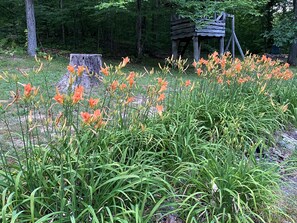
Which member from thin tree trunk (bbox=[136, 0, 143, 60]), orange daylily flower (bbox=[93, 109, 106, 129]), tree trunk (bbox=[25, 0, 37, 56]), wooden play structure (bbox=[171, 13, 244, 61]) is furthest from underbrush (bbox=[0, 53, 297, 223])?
tree trunk (bbox=[25, 0, 37, 56])

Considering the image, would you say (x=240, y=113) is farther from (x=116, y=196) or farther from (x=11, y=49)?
(x=11, y=49)

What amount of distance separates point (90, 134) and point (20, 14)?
11.0 meters

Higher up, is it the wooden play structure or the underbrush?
the wooden play structure

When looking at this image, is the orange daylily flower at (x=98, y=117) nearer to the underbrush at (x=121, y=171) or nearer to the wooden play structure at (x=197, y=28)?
the underbrush at (x=121, y=171)

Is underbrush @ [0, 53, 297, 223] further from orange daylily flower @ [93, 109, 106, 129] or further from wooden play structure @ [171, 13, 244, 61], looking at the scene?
wooden play structure @ [171, 13, 244, 61]

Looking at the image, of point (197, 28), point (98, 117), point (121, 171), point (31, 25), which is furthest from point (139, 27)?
point (98, 117)

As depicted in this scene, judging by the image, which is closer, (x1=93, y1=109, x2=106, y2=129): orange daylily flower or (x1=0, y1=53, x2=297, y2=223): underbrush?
(x1=93, y1=109, x2=106, y2=129): orange daylily flower

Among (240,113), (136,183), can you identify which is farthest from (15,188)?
(240,113)

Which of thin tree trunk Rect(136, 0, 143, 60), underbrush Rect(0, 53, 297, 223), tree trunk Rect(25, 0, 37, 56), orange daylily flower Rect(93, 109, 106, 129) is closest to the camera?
orange daylily flower Rect(93, 109, 106, 129)

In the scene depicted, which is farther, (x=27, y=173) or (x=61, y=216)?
(x=27, y=173)

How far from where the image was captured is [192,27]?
30.5 ft

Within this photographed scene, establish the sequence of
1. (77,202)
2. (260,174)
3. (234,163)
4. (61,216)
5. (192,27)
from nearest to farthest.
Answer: (61,216) < (77,202) < (260,174) < (234,163) < (192,27)

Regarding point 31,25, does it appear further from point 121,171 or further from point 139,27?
point 121,171

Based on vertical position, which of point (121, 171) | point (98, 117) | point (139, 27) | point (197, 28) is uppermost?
point (139, 27)
